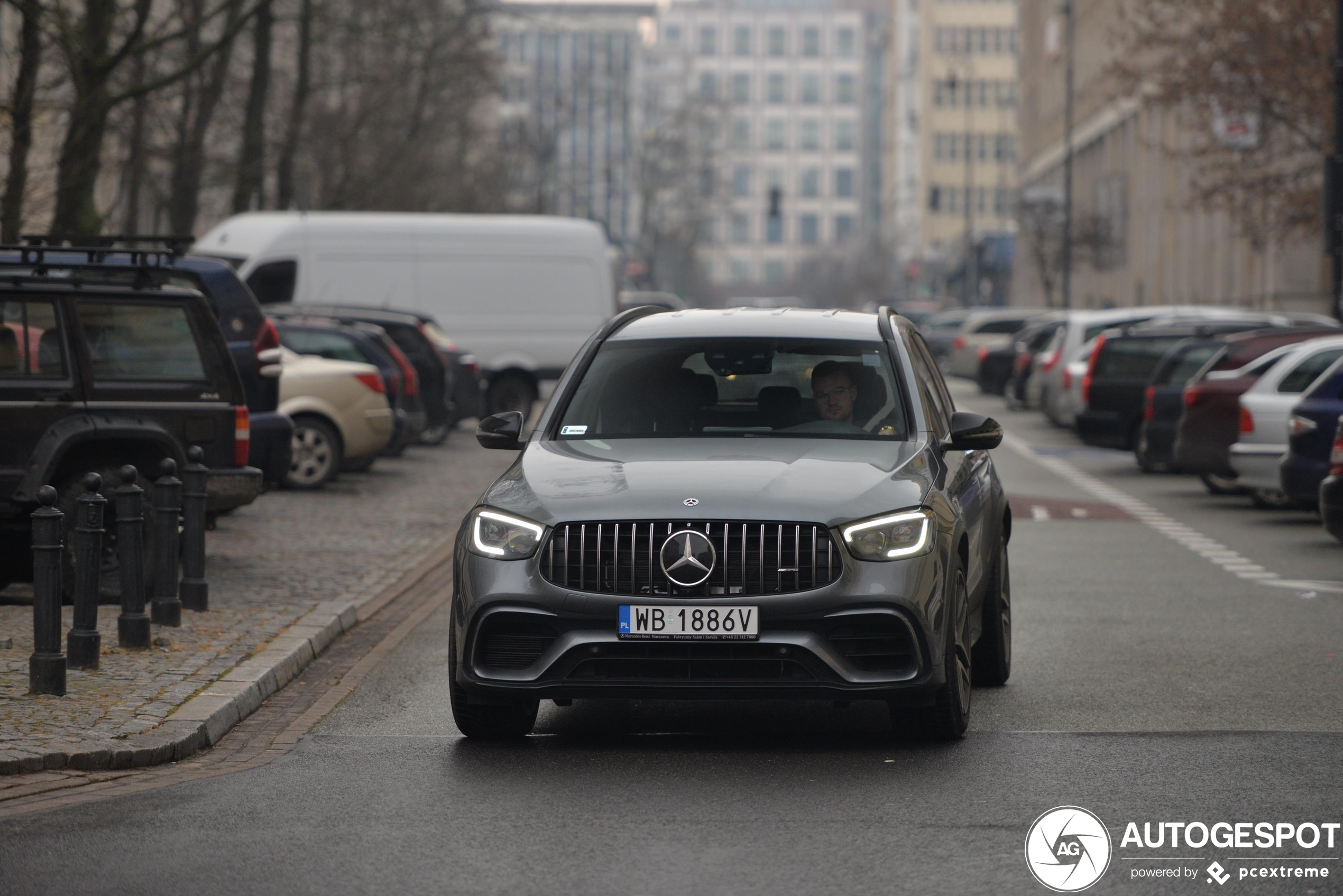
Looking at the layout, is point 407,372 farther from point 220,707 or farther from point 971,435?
point 971,435

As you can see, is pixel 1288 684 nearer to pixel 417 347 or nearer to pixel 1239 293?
pixel 417 347

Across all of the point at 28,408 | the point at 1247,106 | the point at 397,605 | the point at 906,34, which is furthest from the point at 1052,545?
the point at 906,34

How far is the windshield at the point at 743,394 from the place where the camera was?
843 cm

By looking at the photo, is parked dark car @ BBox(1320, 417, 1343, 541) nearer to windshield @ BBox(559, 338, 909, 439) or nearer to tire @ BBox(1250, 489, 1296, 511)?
tire @ BBox(1250, 489, 1296, 511)

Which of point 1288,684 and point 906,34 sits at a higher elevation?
point 906,34

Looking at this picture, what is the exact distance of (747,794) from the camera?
22.7 feet

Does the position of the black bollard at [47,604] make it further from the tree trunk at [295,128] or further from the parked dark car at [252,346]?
the tree trunk at [295,128]

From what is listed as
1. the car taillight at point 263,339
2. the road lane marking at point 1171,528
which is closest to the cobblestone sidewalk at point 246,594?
the car taillight at point 263,339

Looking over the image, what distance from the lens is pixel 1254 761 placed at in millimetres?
7406

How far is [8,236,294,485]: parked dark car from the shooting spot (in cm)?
1394

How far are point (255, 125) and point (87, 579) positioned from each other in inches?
1049

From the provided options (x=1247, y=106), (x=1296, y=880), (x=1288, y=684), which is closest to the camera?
(x=1296, y=880)

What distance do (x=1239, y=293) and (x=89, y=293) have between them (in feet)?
161

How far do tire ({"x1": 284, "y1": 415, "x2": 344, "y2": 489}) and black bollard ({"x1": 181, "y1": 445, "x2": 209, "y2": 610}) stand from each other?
30.1 ft
